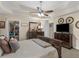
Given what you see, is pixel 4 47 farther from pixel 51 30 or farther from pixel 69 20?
pixel 51 30

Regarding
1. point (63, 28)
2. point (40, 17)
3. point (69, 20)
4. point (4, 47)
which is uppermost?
point (40, 17)

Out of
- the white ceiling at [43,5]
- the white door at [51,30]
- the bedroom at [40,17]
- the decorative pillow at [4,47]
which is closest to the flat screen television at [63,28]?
the bedroom at [40,17]

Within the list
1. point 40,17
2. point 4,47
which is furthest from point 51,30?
point 4,47

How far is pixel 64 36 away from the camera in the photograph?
5.75 metres

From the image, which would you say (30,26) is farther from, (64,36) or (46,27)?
(64,36)

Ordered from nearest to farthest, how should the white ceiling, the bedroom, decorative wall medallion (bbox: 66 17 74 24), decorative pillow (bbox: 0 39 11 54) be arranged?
decorative pillow (bbox: 0 39 11 54) → the white ceiling → the bedroom → decorative wall medallion (bbox: 66 17 74 24)

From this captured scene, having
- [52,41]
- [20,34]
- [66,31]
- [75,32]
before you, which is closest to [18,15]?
[20,34]

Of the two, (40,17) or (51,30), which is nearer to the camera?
(40,17)

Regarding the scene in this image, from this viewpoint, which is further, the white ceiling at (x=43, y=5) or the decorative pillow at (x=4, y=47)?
the white ceiling at (x=43, y=5)

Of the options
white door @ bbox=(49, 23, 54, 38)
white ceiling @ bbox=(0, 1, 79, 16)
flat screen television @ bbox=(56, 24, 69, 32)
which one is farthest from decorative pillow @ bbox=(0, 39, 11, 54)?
white door @ bbox=(49, 23, 54, 38)

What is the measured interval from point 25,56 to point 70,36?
13.2 feet

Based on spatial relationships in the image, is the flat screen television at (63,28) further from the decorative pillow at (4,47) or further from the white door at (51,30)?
the decorative pillow at (4,47)

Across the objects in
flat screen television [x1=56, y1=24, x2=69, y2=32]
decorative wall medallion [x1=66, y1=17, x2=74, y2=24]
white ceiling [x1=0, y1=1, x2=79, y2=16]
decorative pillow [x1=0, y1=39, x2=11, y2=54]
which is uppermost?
white ceiling [x1=0, y1=1, x2=79, y2=16]

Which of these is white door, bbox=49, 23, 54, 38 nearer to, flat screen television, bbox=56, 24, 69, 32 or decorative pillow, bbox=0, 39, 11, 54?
flat screen television, bbox=56, 24, 69, 32
